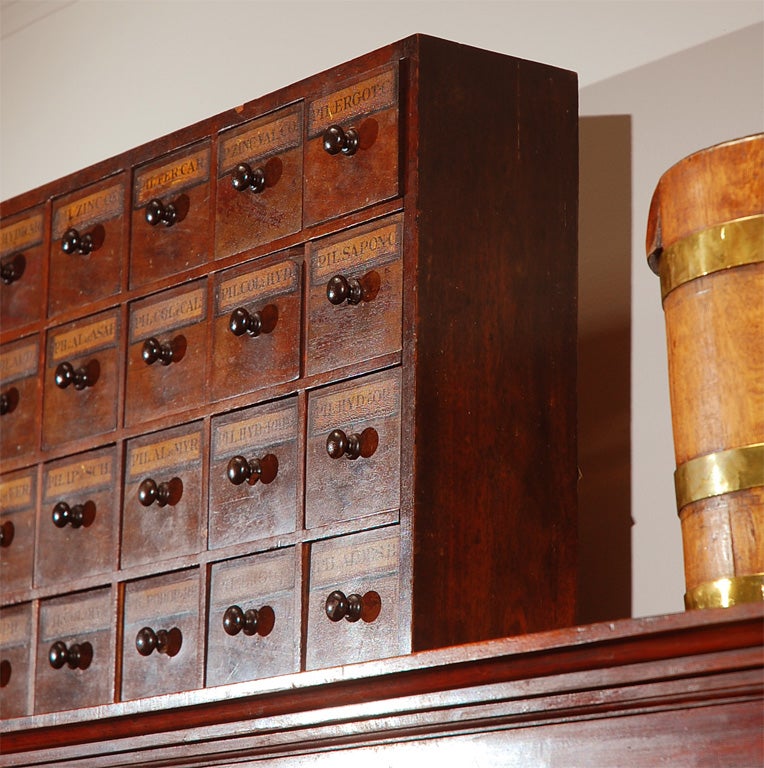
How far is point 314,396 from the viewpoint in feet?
7.88

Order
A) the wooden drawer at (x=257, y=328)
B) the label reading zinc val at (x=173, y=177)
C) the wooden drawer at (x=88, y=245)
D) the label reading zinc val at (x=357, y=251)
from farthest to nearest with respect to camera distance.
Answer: the wooden drawer at (x=88, y=245), the label reading zinc val at (x=173, y=177), the wooden drawer at (x=257, y=328), the label reading zinc val at (x=357, y=251)

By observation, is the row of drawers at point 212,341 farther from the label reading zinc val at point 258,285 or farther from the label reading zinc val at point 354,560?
the label reading zinc val at point 354,560

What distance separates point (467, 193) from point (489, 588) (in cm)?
59

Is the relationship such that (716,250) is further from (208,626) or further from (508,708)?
(208,626)

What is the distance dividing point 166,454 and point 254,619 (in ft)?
1.18

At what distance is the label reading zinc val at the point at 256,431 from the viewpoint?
95.7 inches

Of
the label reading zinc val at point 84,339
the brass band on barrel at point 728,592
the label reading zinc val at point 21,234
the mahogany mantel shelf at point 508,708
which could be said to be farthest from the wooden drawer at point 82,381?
the brass band on barrel at point 728,592

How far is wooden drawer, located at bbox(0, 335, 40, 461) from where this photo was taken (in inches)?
114

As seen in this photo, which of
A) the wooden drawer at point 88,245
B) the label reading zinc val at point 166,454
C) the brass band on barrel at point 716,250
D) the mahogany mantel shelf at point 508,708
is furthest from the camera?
the wooden drawer at point 88,245

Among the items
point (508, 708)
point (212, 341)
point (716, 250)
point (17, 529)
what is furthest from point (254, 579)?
point (716, 250)

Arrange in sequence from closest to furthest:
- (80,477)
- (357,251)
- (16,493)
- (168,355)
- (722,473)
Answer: (722,473) < (357,251) < (168,355) < (80,477) < (16,493)

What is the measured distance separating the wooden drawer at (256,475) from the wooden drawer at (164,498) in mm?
48

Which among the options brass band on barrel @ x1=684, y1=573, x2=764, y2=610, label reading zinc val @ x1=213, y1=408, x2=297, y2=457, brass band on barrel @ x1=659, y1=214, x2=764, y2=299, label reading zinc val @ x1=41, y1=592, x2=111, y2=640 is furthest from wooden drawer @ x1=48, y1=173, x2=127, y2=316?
brass band on barrel @ x1=684, y1=573, x2=764, y2=610

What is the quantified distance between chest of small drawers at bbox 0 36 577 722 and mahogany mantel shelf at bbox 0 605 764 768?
16cm
